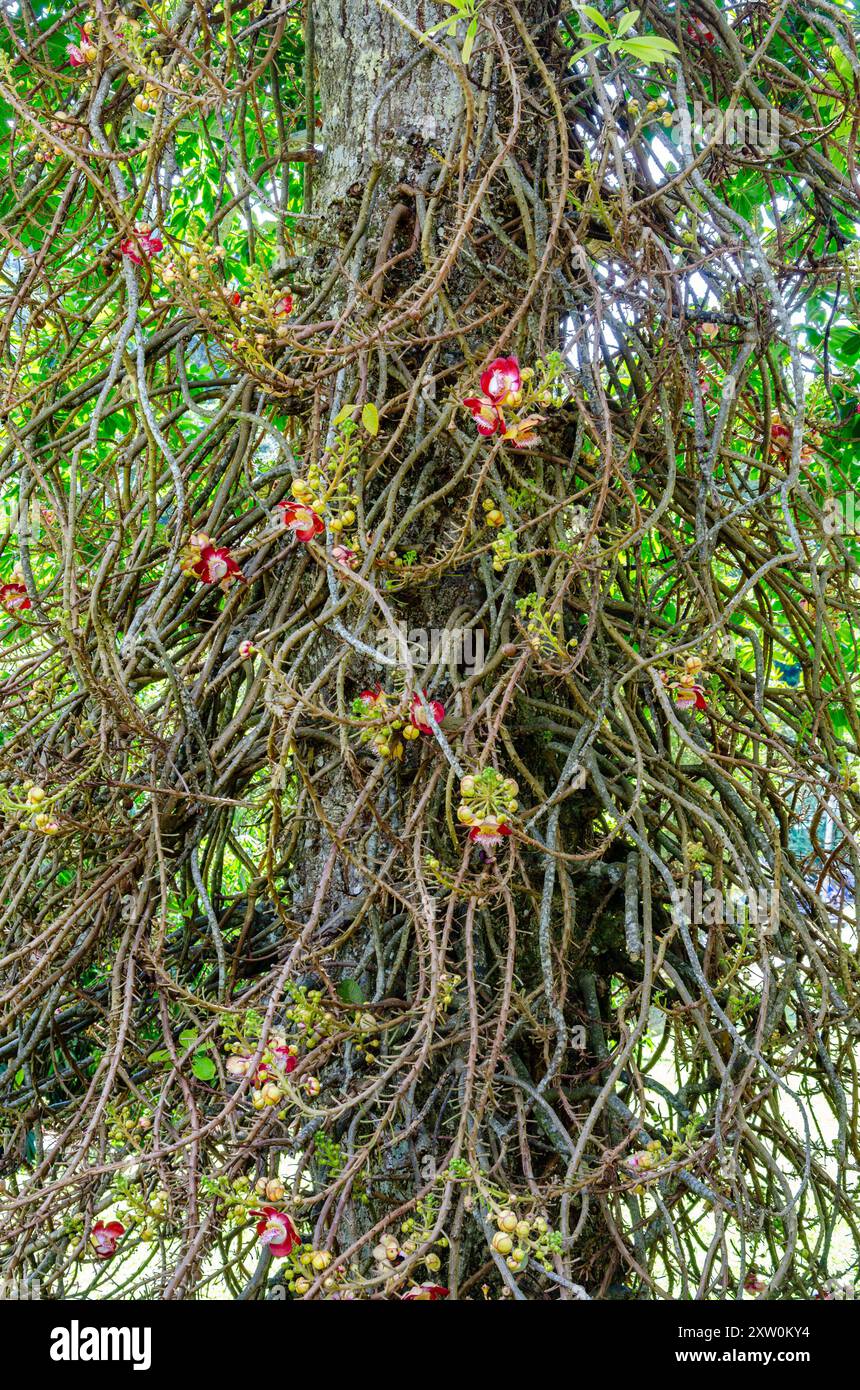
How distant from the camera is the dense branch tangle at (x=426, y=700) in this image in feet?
3.04

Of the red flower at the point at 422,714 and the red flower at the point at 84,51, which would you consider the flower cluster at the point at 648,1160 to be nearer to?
the red flower at the point at 422,714

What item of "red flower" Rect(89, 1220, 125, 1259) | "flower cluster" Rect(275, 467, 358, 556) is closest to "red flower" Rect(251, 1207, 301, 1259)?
"red flower" Rect(89, 1220, 125, 1259)

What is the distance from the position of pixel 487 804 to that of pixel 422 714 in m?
0.11

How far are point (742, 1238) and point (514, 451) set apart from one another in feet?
2.32

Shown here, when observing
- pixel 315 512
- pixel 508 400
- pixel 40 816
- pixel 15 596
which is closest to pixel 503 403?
pixel 508 400

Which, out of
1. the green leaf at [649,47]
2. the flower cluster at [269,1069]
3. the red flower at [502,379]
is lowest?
the flower cluster at [269,1069]

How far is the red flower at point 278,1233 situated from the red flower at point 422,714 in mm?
382

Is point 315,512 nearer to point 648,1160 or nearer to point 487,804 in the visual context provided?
point 487,804

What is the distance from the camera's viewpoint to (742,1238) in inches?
34.6

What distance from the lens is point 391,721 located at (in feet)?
3.08

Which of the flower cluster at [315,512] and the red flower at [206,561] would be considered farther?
the red flower at [206,561]

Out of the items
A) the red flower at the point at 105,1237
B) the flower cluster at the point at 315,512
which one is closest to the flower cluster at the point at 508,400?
the flower cluster at the point at 315,512

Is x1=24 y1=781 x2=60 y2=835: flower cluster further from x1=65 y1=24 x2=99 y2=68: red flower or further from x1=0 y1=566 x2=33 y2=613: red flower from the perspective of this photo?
x1=65 y1=24 x2=99 y2=68: red flower

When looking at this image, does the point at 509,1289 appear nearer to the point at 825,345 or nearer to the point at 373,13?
the point at 825,345
